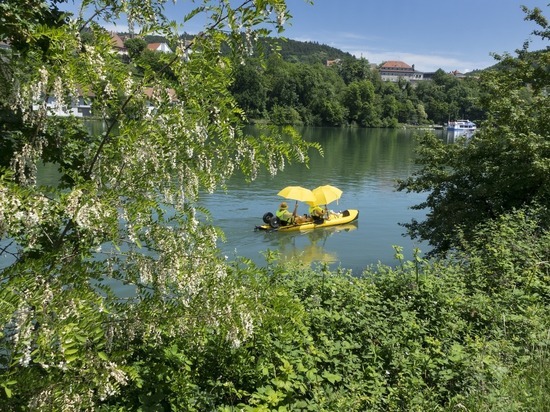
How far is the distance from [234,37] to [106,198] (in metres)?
1.18

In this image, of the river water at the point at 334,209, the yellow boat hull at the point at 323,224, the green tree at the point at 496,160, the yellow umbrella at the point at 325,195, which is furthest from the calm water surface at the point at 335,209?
the green tree at the point at 496,160

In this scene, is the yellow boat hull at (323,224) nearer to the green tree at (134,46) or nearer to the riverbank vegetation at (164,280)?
the riverbank vegetation at (164,280)

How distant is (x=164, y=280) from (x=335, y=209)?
867 inches

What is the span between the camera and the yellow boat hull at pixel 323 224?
18931mm

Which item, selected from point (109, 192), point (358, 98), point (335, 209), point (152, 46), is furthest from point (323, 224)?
point (358, 98)

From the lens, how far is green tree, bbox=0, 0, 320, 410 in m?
2.33

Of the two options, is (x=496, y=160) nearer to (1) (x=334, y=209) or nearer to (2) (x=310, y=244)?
(2) (x=310, y=244)

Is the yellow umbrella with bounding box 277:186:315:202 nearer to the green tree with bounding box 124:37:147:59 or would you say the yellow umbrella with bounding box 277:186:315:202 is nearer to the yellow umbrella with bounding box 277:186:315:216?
the yellow umbrella with bounding box 277:186:315:216

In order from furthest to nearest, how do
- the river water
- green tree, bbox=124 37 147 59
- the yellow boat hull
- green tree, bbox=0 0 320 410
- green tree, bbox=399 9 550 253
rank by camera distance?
the yellow boat hull → the river water → green tree, bbox=399 9 550 253 → green tree, bbox=124 37 147 59 → green tree, bbox=0 0 320 410

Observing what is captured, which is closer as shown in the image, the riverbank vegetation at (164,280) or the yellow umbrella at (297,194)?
the riverbank vegetation at (164,280)

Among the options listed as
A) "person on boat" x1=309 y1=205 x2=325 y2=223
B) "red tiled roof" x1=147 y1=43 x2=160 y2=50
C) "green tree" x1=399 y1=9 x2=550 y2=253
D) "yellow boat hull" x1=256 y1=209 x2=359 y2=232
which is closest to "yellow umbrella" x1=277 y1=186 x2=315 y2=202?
"person on boat" x1=309 y1=205 x2=325 y2=223

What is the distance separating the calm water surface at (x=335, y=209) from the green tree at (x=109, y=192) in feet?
27.5

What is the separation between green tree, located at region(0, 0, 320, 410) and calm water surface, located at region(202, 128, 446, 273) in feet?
27.5

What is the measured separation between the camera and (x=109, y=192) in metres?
2.62
